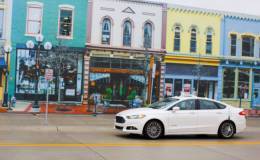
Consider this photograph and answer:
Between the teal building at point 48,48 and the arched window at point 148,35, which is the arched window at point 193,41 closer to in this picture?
the arched window at point 148,35

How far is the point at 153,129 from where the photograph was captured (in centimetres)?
1455

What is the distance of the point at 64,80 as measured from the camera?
32.3 metres

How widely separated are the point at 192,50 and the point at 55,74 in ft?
35.7

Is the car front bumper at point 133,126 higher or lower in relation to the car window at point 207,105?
lower

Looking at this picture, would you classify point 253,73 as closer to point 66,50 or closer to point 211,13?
point 211,13

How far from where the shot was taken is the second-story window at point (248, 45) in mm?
37531

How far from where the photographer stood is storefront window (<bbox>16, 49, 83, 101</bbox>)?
31328mm

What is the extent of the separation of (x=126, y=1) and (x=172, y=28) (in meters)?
4.15

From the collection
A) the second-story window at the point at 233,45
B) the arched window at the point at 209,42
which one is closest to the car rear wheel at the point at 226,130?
the arched window at the point at 209,42

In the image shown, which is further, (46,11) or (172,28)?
(172,28)

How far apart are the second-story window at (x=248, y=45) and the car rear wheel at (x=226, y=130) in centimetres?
2287

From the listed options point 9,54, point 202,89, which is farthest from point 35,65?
point 202,89

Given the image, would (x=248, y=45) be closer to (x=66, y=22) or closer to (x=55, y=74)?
(x=66, y=22)

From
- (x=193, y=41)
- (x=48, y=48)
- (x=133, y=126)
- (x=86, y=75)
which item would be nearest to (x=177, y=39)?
(x=193, y=41)
